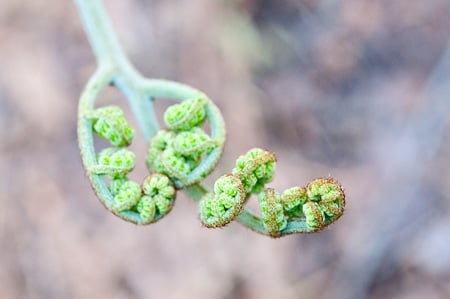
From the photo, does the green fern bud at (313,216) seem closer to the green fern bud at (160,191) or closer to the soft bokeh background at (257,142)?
the green fern bud at (160,191)

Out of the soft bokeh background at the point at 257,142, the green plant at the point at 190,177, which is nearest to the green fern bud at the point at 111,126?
the green plant at the point at 190,177

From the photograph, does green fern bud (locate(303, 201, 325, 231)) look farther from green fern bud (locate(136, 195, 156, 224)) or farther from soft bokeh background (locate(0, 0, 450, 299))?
soft bokeh background (locate(0, 0, 450, 299))

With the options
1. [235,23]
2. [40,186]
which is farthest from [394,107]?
[40,186]

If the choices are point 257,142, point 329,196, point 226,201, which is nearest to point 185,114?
point 226,201

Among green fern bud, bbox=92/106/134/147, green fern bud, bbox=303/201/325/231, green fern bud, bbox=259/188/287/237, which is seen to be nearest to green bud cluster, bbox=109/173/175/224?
green fern bud, bbox=92/106/134/147

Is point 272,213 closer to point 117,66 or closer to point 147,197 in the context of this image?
point 147,197

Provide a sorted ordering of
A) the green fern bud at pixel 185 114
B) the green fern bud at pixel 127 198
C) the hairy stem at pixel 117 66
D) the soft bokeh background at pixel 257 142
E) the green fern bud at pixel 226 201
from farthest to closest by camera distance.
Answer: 1. the soft bokeh background at pixel 257 142
2. the hairy stem at pixel 117 66
3. the green fern bud at pixel 185 114
4. the green fern bud at pixel 127 198
5. the green fern bud at pixel 226 201

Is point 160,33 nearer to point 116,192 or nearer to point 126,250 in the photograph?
point 126,250
